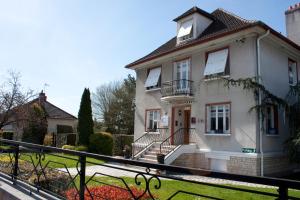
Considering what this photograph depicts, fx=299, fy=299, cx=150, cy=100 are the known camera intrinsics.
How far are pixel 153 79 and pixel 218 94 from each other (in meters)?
5.57

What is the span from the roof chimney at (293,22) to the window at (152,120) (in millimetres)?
10035

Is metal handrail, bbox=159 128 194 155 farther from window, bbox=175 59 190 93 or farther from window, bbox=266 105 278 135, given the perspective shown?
window, bbox=266 105 278 135

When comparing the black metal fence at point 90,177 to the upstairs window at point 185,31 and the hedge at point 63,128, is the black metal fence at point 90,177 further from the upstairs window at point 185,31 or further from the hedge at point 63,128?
the hedge at point 63,128

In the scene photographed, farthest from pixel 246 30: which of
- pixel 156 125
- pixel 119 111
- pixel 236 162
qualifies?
pixel 119 111

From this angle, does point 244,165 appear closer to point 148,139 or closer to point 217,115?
point 217,115

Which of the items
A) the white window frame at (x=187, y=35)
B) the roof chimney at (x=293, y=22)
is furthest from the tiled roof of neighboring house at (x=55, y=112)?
the roof chimney at (x=293, y=22)

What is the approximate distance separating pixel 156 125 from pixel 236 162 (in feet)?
22.2

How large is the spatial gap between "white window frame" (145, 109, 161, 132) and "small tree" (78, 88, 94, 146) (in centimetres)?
612

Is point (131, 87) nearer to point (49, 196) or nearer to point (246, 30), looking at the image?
point (246, 30)

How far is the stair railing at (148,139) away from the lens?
758 inches

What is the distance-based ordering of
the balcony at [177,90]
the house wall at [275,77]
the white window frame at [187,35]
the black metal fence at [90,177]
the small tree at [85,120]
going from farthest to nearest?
1. the small tree at [85,120]
2. the white window frame at [187,35]
3. the balcony at [177,90]
4. the house wall at [275,77]
5. the black metal fence at [90,177]

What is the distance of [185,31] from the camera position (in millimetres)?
19188

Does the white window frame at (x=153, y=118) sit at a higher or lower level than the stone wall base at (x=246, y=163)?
higher

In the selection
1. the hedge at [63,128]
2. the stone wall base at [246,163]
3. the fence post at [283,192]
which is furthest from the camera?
the hedge at [63,128]
